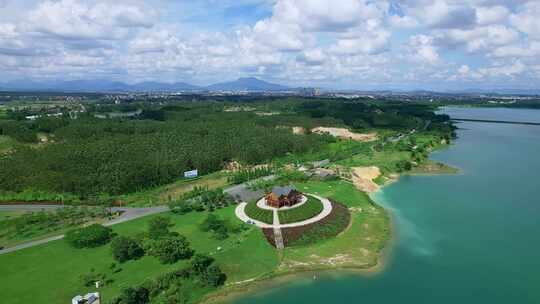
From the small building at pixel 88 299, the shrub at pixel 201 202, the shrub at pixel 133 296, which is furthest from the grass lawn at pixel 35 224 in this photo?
the shrub at pixel 133 296

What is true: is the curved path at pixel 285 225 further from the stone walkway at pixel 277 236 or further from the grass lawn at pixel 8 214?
the grass lawn at pixel 8 214

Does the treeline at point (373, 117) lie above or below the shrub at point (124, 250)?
above

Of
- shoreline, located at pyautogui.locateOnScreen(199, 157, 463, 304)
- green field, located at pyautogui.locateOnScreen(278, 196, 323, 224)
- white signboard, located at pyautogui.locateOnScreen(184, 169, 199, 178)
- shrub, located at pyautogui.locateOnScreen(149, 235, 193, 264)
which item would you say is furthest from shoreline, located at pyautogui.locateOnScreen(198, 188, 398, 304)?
white signboard, located at pyautogui.locateOnScreen(184, 169, 199, 178)

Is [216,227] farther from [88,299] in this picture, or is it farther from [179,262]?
[88,299]

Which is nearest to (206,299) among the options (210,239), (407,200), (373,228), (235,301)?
(235,301)

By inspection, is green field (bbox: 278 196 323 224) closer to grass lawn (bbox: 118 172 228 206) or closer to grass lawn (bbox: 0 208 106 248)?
grass lawn (bbox: 118 172 228 206)

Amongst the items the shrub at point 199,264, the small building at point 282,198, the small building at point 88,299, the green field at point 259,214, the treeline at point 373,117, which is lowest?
the small building at point 88,299
